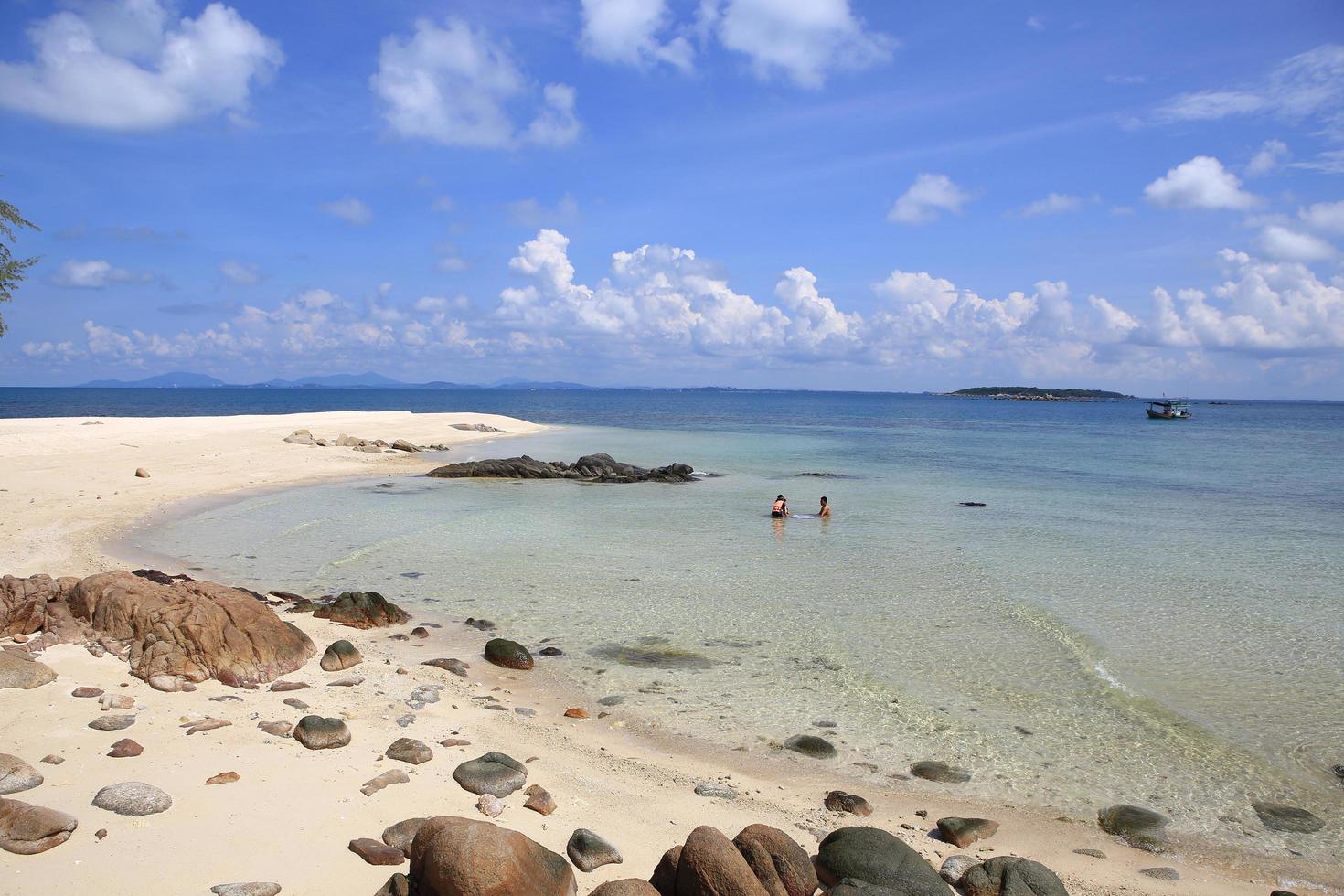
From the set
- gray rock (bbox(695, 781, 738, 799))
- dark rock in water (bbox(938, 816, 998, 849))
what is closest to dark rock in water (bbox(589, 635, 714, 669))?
gray rock (bbox(695, 781, 738, 799))

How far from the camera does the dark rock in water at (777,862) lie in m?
5.29

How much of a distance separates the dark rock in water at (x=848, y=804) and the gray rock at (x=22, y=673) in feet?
25.3

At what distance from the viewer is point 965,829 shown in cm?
661

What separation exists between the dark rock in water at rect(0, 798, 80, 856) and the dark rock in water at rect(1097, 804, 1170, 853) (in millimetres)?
8094

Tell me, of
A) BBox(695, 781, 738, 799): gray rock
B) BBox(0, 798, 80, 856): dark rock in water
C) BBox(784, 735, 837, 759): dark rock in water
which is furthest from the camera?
BBox(784, 735, 837, 759): dark rock in water

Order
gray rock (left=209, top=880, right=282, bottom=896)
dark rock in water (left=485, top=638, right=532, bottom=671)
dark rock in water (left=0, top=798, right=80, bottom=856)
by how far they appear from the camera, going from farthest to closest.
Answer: dark rock in water (left=485, top=638, right=532, bottom=671), dark rock in water (left=0, top=798, right=80, bottom=856), gray rock (left=209, top=880, right=282, bottom=896)

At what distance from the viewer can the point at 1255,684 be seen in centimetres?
1067

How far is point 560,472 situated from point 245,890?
3071 cm

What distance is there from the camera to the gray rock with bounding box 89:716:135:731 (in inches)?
276

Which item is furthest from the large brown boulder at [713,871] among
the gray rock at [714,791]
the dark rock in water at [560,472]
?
the dark rock in water at [560,472]

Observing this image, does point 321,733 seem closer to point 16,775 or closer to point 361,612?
point 16,775

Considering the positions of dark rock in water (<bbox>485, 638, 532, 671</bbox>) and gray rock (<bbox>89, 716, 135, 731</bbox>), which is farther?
dark rock in water (<bbox>485, 638, 532, 671</bbox>)

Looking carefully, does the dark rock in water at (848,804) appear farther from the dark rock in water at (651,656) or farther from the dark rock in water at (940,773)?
the dark rock in water at (651,656)

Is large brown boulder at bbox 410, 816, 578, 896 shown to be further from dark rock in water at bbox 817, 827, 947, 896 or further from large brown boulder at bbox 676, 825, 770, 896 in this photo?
dark rock in water at bbox 817, 827, 947, 896
